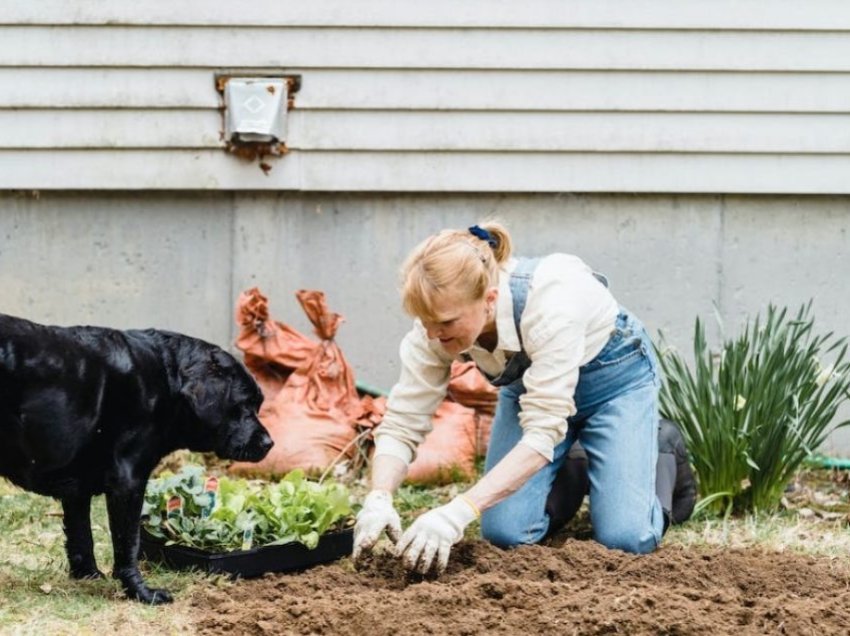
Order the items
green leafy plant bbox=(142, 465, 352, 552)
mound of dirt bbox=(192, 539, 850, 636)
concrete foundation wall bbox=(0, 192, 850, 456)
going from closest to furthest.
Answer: mound of dirt bbox=(192, 539, 850, 636) → green leafy plant bbox=(142, 465, 352, 552) → concrete foundation wall bbox=(0, 192, 850, 456)

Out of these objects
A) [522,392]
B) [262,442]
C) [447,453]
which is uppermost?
[522,392]

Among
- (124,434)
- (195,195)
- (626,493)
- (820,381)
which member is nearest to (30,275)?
(195,195)

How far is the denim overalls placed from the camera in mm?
4652

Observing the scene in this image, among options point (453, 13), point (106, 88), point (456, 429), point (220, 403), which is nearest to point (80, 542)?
point (220, 403)

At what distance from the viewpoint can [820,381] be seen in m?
5.55

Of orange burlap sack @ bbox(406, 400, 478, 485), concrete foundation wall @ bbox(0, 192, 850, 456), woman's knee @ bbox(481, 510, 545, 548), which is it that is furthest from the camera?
concrete foundation wall @ bbox(0, 192, 850, 456)

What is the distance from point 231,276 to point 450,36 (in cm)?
172

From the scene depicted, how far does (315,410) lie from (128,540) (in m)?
2.30

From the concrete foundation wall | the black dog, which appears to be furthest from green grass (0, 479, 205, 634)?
the concrete foundation wall

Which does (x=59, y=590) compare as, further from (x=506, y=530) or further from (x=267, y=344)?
(x=267, y=344)

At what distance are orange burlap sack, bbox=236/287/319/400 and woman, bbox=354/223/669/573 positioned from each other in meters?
1.74

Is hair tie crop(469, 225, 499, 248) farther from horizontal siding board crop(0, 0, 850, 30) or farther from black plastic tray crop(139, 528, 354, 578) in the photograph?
horizontal siding board crop(0, 0, 850, 30)

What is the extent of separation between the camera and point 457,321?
3.97 meters

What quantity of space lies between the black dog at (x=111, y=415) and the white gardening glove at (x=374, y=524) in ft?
1.38
